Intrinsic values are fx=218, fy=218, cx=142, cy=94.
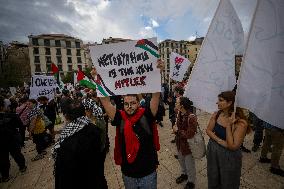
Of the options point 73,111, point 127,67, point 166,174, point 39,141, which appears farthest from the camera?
point 39,141

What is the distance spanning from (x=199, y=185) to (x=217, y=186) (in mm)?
1213

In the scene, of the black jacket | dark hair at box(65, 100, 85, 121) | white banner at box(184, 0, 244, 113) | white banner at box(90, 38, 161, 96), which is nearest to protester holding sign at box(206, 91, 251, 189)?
white banner at box(184, 0, 244, 113)

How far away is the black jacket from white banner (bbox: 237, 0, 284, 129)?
1.78 metres

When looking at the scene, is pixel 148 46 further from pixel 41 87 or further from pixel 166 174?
pixel 41 87

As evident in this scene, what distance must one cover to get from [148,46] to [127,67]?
37 centimetres

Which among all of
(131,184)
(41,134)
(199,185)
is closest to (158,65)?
(131,184)

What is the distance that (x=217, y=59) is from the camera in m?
3.23

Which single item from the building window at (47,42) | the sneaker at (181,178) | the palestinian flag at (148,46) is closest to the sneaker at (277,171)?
the sneaker at (181,178)

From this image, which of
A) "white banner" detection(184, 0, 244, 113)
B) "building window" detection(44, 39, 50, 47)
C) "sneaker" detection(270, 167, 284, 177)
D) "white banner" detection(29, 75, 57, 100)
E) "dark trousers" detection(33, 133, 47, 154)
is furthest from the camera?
"building window" detection(44, 39, 50, 47)

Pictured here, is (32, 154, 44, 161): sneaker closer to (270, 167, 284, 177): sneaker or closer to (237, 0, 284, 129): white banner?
(270, 167, 284, 177): sneaker

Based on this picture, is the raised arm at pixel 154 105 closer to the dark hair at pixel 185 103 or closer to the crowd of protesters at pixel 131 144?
the crowd of protesters at pixel 131 144

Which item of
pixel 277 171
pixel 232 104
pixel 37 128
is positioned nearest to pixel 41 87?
pixel 37 128

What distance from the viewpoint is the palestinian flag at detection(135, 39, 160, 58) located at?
2.64m

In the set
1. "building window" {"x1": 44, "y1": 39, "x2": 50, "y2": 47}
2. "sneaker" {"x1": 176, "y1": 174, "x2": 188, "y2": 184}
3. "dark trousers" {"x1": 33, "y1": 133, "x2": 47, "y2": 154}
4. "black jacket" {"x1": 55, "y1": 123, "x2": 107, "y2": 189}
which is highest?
"building window" {"x1": 44, "y1": 39, "x2": 50, "y2": 47}
